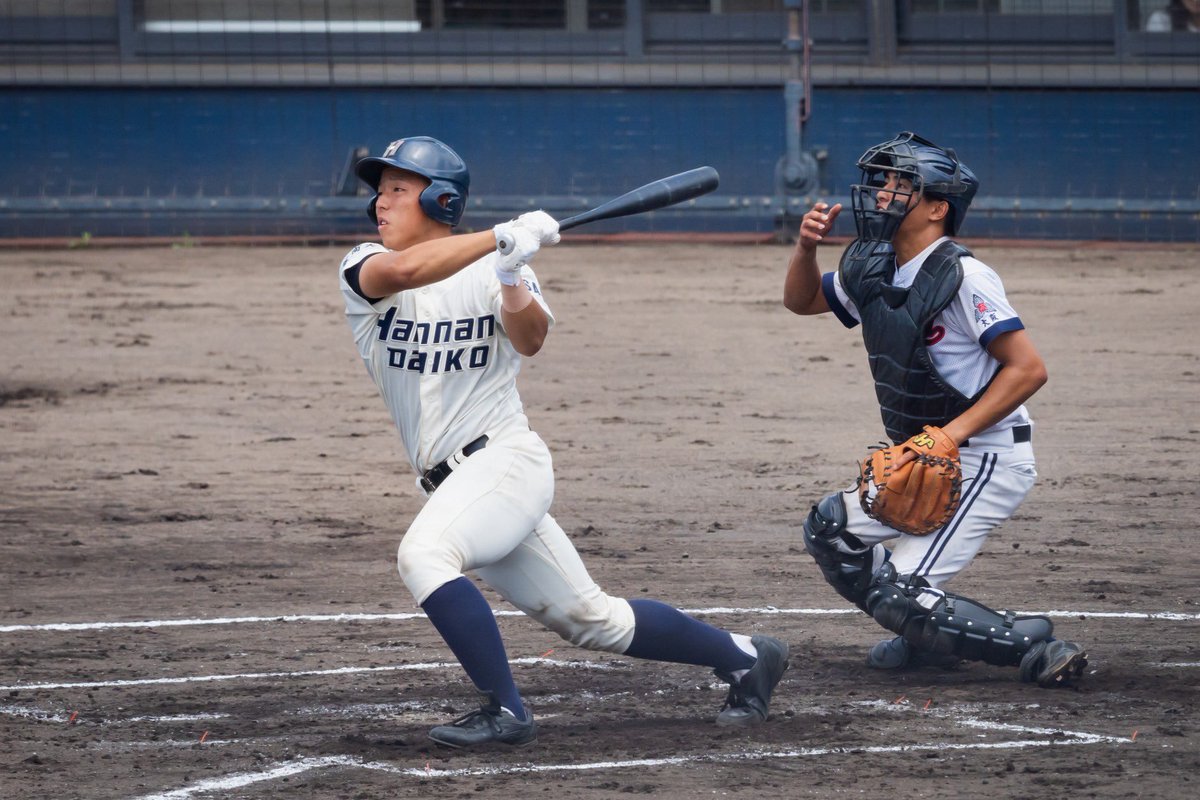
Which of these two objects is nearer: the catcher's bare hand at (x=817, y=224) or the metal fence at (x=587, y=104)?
the catcher's bare hand at (x=817, y=224)

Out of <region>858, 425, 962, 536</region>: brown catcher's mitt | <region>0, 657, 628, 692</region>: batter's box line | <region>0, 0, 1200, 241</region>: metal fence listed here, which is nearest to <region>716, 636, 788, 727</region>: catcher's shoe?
<region>858, 425, 962, 536</region>: brown catcher's mitt

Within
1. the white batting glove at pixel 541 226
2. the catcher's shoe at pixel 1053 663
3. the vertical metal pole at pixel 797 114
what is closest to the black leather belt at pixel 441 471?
the white batting glove at pixel 541 226

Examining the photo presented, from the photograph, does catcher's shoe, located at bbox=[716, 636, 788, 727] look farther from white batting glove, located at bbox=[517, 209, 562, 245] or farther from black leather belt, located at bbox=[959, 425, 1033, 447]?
white batting glove, located at bbox=[517, 209, 562, 245]

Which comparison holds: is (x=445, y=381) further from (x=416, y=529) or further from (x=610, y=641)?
(x=610, y=641)

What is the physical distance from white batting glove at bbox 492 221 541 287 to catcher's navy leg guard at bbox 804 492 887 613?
49.3 inches

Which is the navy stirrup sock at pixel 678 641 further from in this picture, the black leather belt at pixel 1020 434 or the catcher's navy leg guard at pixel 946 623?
the black leather belt at pixel 1020 434

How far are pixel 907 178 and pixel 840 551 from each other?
102 cm

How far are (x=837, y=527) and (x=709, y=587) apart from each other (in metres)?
1.24

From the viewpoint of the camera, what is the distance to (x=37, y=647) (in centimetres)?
501

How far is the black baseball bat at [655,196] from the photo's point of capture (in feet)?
13.5

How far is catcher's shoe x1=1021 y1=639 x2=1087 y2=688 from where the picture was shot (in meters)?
4.34

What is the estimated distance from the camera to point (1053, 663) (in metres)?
4.34

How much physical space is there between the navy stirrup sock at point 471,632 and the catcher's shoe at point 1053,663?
1.44 metres

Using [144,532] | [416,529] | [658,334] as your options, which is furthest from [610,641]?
[658,334]
